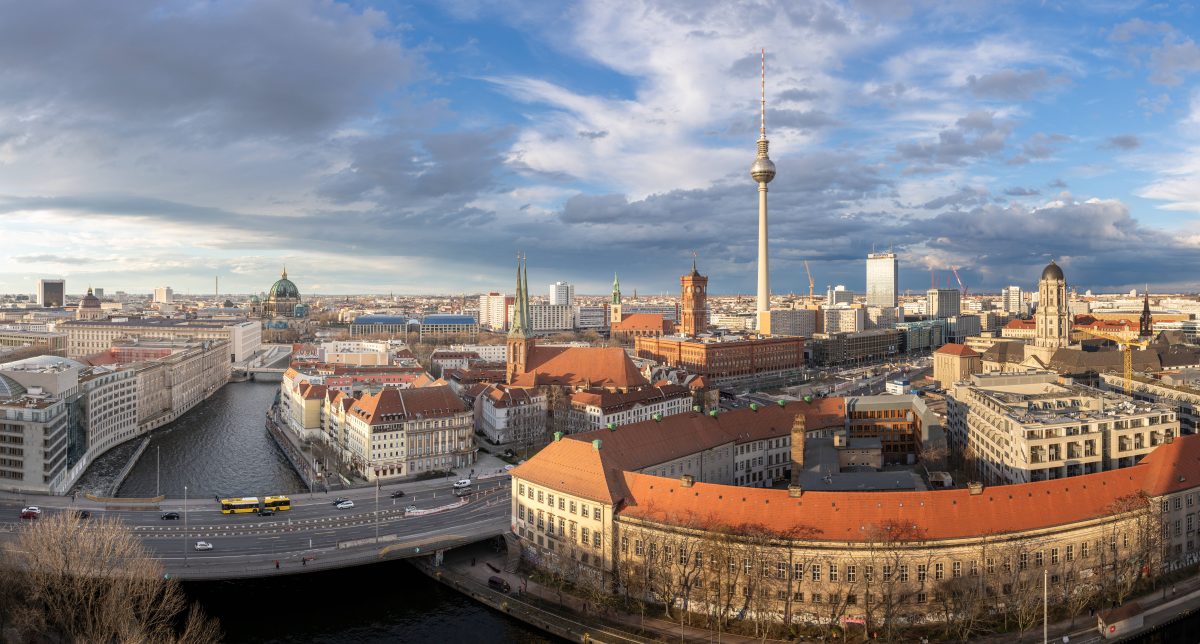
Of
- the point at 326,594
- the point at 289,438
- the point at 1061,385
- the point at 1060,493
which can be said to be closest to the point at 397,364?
the point at 289,438

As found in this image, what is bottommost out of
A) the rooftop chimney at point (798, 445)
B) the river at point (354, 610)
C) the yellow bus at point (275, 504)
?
the river at point (354, 610)

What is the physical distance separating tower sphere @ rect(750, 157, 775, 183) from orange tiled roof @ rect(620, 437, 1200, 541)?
126 meters

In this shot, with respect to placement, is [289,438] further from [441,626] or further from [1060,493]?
[1060,493]

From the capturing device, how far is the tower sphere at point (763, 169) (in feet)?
529

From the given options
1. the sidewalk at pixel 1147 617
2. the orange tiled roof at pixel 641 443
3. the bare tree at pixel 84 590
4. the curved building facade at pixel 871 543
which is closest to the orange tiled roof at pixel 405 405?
the orange tiled roof at pixel 641 443

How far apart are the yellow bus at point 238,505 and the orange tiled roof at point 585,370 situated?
1522 inches

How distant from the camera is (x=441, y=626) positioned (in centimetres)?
4031

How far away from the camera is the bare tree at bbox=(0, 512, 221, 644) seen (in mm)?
33344

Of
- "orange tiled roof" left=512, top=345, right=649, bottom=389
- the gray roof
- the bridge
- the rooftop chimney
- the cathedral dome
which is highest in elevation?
the cathedral dome

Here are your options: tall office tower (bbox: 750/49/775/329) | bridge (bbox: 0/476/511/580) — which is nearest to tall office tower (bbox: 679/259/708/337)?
tall office tower (bbox: 750/49/775/329)

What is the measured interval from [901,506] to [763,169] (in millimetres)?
131866

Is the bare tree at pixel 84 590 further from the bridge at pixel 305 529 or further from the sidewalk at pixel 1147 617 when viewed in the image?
the sidewalk at pixel 1147 617

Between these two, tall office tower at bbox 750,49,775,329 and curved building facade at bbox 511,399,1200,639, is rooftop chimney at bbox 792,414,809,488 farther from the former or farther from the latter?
tall office tower at bbox 750,49,775,329

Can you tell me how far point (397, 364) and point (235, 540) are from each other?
68.0 metres
